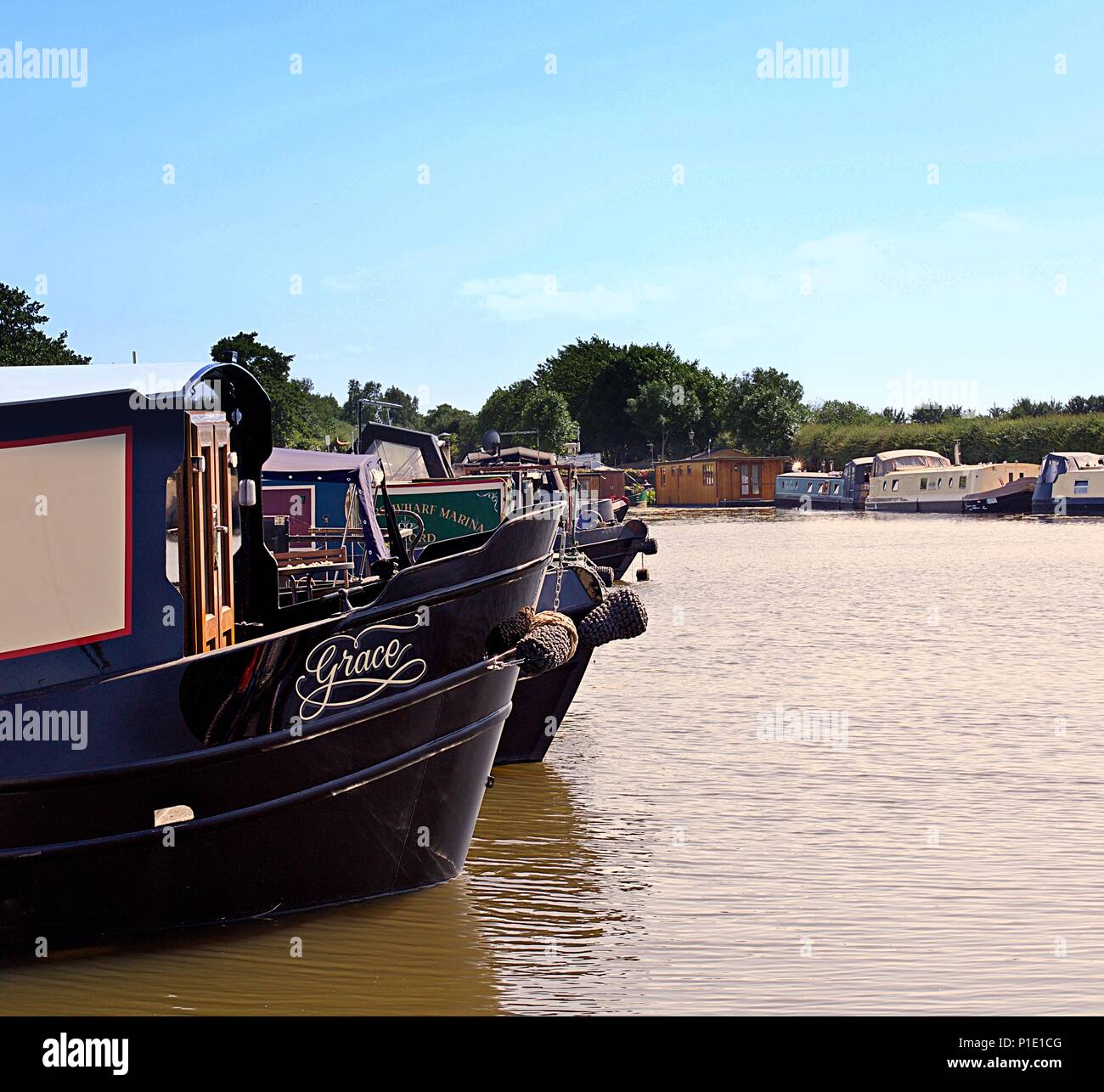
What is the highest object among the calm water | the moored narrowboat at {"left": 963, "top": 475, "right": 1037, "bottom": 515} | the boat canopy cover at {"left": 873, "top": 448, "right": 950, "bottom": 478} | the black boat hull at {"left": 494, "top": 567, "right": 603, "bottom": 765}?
the boat canopy cover at {"left": 873, "top": 448, "right": 950, "bottom": 478}

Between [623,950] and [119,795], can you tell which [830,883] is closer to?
[623,950]

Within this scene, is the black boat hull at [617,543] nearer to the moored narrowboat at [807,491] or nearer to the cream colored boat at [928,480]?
the cream colored boat at [928,480]

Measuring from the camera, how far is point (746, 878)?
8844 mm

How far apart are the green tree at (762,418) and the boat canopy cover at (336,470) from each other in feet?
325

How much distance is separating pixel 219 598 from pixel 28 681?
1218 mm

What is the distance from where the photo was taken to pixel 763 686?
16750 mm

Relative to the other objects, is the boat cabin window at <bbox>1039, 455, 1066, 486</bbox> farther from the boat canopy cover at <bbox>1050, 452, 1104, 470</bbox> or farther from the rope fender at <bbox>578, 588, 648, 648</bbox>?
the rope fender at <bbox>578, 588, 648, 648</bbox>

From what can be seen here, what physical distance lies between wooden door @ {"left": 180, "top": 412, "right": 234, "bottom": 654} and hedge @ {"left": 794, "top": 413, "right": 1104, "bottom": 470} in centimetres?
8072

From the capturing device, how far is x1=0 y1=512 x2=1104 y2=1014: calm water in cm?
700

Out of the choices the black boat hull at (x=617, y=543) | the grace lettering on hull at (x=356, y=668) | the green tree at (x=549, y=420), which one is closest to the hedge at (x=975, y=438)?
the green tree at (x=549, y=420)

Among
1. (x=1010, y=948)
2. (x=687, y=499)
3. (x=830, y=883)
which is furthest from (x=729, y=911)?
(x=687, y=499)

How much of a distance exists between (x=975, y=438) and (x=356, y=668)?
8691 cm

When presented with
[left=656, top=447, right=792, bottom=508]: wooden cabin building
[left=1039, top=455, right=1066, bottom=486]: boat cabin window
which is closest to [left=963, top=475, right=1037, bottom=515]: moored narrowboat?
[left=1039, top=455, right=1066, bottom=486]: boat cabin window

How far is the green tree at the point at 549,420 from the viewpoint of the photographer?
114 metres
